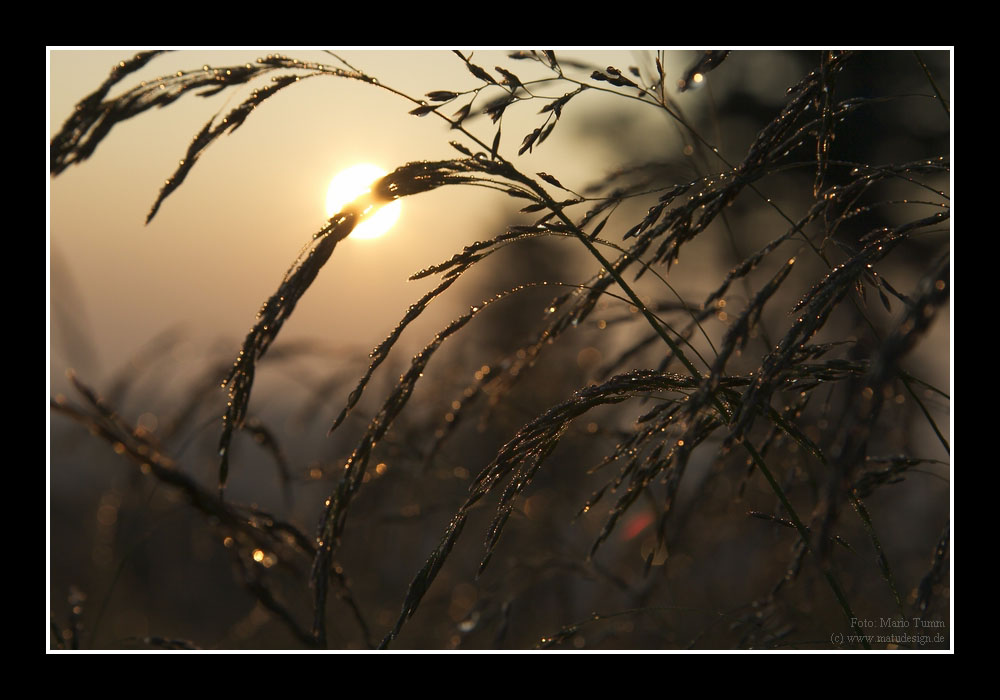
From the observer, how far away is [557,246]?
Result: 5.38 metres

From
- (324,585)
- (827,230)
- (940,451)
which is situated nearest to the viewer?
(324,585)

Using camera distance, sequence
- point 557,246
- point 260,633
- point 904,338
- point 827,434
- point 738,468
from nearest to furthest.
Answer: point 904,338, point 827,434, point 738,468, point 260,633, point 557,246

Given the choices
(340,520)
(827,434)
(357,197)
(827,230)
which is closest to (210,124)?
(357,197)

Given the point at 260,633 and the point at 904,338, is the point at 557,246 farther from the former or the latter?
the point at 904,338

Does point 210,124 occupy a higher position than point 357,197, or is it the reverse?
point 210,124

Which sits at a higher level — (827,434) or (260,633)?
(827,434)

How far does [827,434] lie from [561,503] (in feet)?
5.65

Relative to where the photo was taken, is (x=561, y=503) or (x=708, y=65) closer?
(x=708, y=65)

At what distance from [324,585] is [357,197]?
1.65 feet

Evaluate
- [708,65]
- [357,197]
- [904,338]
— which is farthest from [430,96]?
[904,338]

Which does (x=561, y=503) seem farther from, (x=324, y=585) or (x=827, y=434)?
(x=324, y=585)

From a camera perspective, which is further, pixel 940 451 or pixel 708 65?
pixel 940 451

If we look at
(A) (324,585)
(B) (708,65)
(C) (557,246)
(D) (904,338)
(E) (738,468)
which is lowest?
(A) (324,585)

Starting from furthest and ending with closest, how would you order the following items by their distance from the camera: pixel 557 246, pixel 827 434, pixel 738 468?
pixel 557 246 → pixel 738 468 → pixel 827 434
